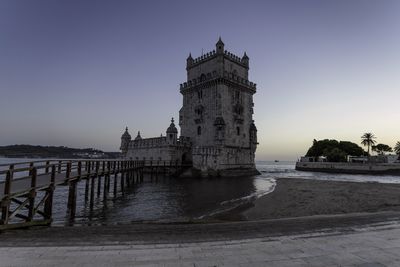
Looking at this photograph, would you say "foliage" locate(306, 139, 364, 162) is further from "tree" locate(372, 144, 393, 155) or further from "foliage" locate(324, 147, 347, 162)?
"tree" locate(372, 144, 393, 155)

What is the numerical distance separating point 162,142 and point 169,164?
5.28m

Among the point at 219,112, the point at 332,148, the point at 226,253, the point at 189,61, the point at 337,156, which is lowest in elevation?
the point at 226,253

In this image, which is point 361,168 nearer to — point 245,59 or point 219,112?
point 245,59

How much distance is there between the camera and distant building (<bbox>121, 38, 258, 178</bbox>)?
4750cm

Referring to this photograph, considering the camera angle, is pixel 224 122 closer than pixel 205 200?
No

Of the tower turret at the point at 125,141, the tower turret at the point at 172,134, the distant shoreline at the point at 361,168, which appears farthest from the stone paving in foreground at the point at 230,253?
the distant shoreline at the point at 361,168

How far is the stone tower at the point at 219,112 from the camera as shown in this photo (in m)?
47.3

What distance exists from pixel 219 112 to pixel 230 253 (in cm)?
4272

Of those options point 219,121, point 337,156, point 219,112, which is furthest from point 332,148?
point 219,121

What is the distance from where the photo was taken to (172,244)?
6.65 meters

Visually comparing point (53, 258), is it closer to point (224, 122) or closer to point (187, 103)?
point (224, 122)

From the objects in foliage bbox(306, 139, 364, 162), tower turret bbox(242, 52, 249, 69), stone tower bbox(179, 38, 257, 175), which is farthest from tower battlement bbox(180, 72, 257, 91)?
foliage bbox(306, 139, 364, 162)

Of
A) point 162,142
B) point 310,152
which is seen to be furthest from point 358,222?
point 310,152

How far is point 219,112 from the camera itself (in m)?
48.0
